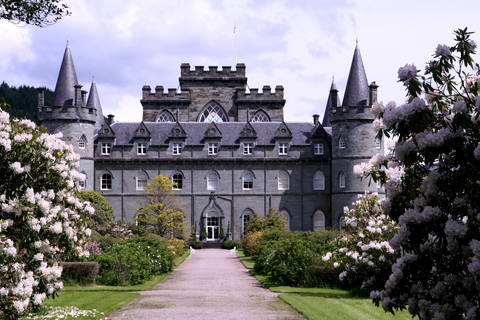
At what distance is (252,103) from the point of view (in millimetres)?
60438

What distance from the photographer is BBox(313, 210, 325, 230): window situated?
5328 cm

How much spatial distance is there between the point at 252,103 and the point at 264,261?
3681cm

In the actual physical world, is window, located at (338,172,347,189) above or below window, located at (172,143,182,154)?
below

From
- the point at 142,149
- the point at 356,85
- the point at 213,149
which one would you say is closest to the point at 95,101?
the point at 142,149

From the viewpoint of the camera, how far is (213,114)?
60.8 metres

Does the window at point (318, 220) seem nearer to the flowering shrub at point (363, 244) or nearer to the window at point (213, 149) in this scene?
the window at point (213, 149)

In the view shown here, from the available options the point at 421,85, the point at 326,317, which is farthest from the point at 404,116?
the point at 326,317

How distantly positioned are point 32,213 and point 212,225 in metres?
41.8

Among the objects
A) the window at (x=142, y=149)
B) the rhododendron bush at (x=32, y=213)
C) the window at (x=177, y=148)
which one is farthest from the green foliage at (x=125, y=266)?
the window at (x=142, y=149)

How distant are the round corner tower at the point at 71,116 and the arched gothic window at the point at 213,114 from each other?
12.8m

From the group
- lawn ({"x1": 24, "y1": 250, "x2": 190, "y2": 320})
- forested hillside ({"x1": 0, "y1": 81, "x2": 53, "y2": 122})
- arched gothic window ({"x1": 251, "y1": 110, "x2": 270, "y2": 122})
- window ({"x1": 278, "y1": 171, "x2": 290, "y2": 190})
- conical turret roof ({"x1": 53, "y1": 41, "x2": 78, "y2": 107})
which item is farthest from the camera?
forested hillside ({"x1": 0, "y1": 81, "x2": 53, "y2": 122})

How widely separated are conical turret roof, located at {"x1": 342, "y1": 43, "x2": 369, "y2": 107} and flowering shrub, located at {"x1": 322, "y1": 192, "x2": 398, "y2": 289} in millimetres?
33526

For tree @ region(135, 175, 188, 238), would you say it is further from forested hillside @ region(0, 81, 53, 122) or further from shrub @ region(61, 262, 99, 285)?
forested hillside @ region(0, 81, 53, 122)

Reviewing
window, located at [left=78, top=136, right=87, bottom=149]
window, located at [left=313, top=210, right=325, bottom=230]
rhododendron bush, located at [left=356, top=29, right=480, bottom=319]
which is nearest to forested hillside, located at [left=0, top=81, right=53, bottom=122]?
window, located at [left=78, top=136, right=87, bottom=149]
